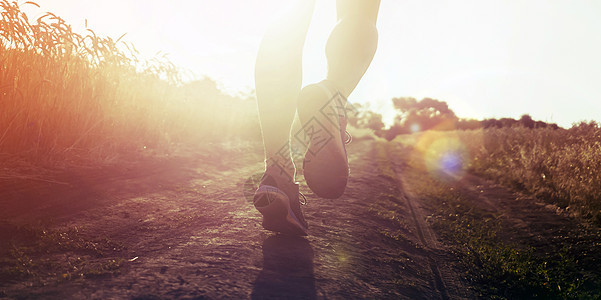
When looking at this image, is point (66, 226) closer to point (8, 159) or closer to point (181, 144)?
point (8, 159)

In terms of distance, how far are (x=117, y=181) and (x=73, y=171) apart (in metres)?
0.26

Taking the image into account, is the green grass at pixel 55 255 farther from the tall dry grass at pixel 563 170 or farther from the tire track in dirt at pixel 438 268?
the tall dry grass at pixel 563 170

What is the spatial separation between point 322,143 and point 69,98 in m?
1.94

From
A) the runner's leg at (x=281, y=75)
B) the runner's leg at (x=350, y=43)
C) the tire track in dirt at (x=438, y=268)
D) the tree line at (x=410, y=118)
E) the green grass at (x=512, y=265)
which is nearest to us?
the tire track in dirt at (x=438, y=268)

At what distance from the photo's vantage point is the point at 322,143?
165 cm

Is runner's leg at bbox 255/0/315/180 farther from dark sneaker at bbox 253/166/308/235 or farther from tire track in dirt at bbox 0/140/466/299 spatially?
tire track in dirt at bbox 0/140/466/299

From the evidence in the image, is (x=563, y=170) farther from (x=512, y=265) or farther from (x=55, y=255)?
(x=55, y=255)

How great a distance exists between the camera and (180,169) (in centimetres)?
304

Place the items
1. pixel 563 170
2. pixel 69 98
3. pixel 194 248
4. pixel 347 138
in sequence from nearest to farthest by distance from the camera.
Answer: pixel 194 248 → pixel 347 138 → pixel 69 98 → pixel 563 170

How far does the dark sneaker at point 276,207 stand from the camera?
4.85 ft

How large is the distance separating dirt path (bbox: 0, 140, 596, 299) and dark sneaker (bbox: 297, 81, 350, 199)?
Result: 22 centimetres

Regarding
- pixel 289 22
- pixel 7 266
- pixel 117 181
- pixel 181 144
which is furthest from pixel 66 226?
pixel 181 144

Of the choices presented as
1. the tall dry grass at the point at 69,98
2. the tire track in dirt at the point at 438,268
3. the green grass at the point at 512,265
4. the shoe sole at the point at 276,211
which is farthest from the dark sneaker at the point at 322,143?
the tall dry grass at the point at 69,98

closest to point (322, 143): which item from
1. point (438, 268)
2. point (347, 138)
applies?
point (347, 138)
